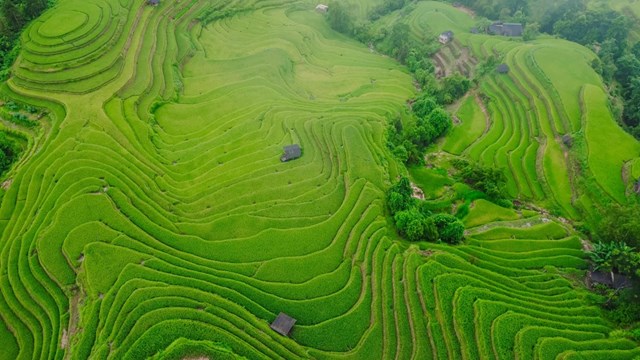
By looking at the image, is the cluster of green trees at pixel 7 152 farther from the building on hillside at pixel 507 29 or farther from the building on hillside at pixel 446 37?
the building on hillside at pixel 507 29

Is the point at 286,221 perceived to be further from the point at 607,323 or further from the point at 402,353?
the point at 607,323

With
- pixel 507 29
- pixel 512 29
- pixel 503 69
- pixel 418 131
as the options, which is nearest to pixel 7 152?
pixel 418 131

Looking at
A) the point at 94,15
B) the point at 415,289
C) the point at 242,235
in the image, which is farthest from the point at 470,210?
the point at 94,15

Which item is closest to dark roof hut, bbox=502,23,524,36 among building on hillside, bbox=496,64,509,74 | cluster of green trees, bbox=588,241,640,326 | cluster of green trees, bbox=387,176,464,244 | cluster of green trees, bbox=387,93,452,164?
building on hillside, bbox=496,64,509,74

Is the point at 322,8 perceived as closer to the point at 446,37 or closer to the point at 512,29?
the point at 446,37

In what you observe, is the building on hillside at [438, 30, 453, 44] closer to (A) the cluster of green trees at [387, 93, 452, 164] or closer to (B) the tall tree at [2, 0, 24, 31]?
(A) the cluster of green trees at [387, 93, 452, 164]

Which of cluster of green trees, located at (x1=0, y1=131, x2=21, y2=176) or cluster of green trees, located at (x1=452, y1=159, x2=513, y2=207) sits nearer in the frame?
cluster of green trees, located at (x1=452, y1=159, x2=513, y2=207)
